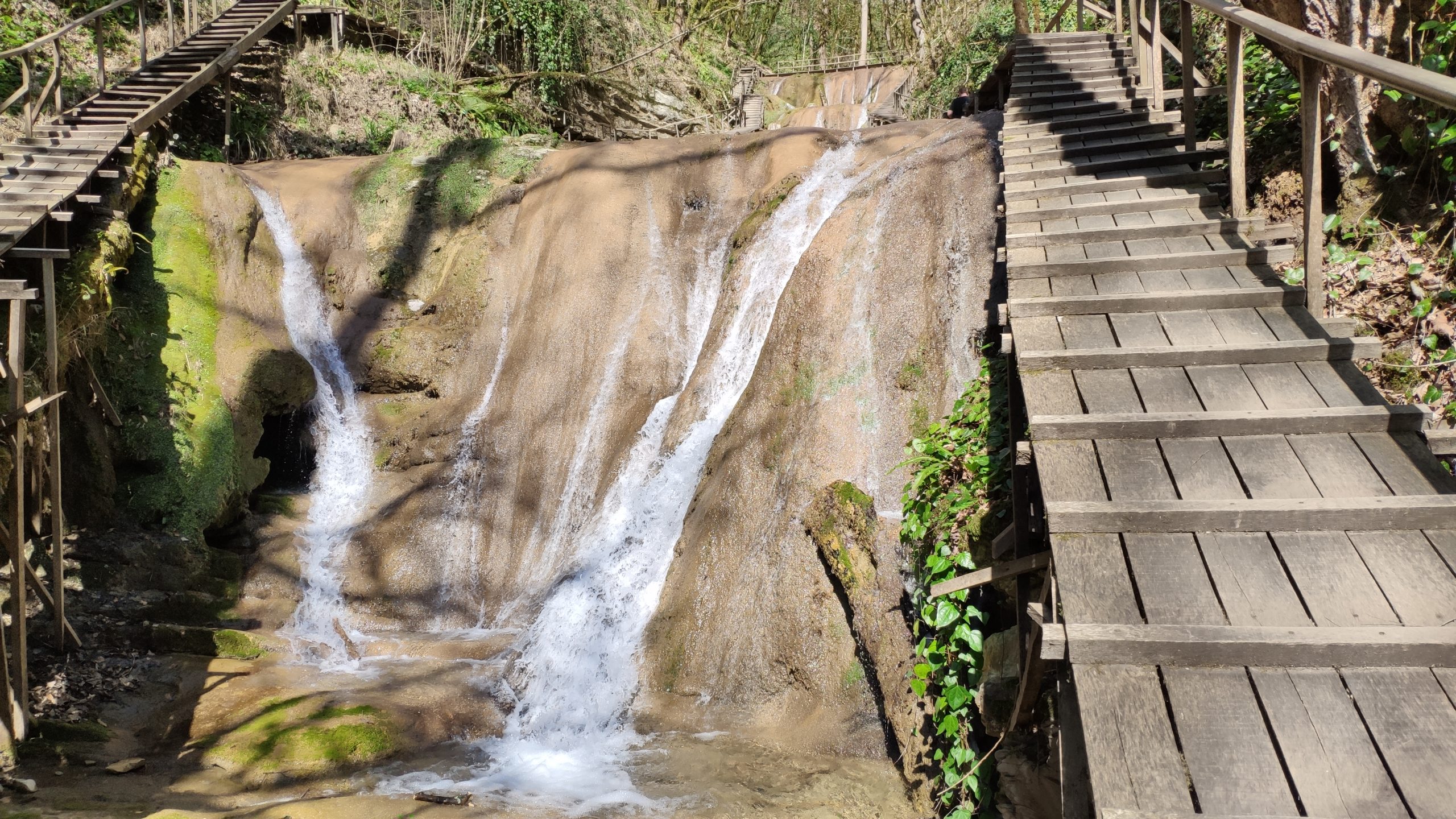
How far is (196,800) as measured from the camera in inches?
225

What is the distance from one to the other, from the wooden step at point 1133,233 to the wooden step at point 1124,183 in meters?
0.85

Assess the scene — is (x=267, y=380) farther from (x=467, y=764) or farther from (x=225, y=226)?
(x=467, y=764)

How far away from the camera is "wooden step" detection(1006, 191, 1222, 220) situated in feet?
17.4

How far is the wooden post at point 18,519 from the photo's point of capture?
20.5 feet

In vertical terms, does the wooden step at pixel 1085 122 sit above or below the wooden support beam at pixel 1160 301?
above

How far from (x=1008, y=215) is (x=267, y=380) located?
8.49m

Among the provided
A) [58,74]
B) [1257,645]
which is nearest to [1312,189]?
[1257,645]

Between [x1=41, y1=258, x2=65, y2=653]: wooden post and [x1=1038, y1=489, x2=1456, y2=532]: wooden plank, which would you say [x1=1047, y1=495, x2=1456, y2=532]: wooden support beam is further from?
[x1=41, y1=258, x2=65, y2=653]: wooden post

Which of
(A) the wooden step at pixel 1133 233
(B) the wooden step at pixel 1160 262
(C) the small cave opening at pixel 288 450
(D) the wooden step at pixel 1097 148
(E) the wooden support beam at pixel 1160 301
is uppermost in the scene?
(D) the wooden step at pixel 1097 148

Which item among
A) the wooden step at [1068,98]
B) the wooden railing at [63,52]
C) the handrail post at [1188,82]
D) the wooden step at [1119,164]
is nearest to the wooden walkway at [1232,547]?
the wooden step at [1119,164]

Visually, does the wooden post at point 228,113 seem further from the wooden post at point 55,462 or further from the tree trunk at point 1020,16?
the tree trunk at point 1020,16

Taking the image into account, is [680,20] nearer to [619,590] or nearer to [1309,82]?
[619,590]

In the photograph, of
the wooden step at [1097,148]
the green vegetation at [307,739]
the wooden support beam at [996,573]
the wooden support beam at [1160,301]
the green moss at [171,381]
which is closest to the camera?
the wooden support beam at [996,573]

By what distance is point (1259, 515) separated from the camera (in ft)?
8.77
